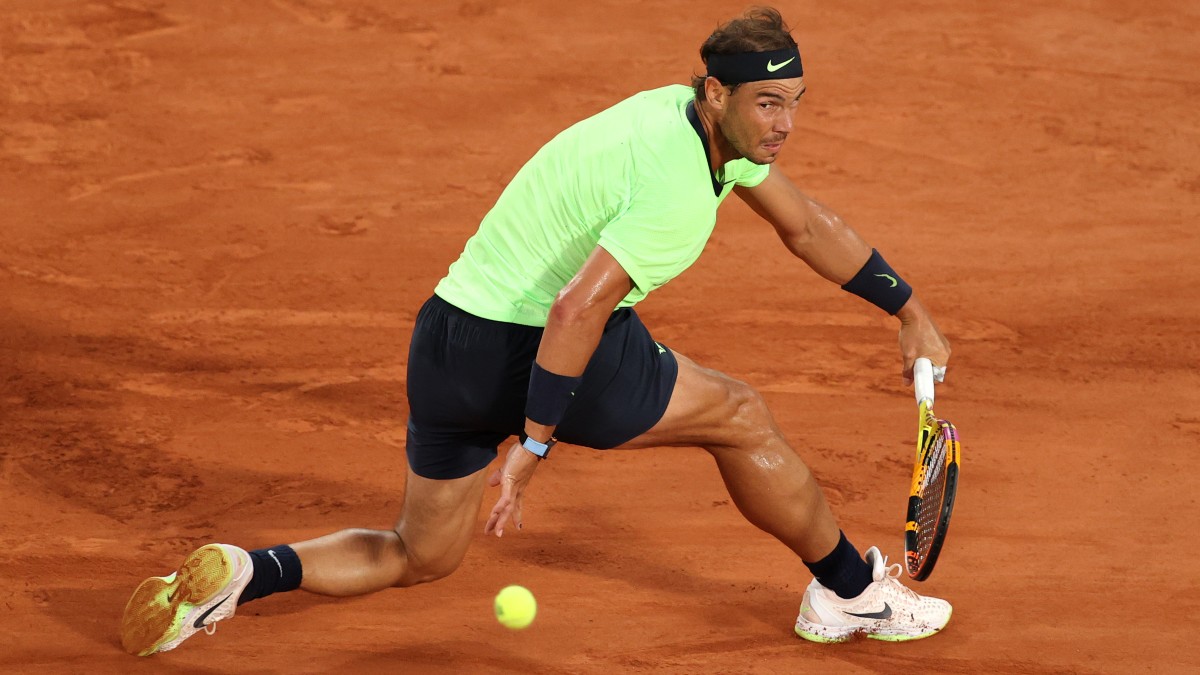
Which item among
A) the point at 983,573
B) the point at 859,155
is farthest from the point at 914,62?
the point at 983,573

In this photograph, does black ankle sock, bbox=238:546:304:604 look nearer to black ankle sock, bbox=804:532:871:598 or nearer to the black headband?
Result: black ankle sock, bbox=804:532:871:598

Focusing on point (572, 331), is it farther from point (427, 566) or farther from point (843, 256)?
point (843, 256)

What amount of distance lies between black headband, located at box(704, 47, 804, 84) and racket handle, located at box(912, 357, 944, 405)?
111cm

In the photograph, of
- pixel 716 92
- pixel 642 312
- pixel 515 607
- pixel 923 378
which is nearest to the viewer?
pixel 716 92

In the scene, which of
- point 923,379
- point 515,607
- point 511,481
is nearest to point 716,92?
point 511,481

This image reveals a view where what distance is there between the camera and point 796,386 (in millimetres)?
6125

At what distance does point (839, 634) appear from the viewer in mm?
4379

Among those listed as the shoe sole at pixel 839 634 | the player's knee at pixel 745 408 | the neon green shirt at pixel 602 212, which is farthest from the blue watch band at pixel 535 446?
the shoe sole at pixel 839 634

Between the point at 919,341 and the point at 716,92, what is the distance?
1.18m

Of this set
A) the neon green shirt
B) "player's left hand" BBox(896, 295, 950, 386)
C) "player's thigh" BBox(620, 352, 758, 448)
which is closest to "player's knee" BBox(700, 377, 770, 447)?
"player's thigh" BBox(620, 352, 758, 448)

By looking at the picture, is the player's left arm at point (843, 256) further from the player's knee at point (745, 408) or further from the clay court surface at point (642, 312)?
the clay court surface at point (642, 312)

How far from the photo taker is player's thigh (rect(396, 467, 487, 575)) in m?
4.04

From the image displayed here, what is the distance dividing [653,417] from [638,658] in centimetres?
86

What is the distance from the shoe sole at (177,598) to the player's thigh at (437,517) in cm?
51
